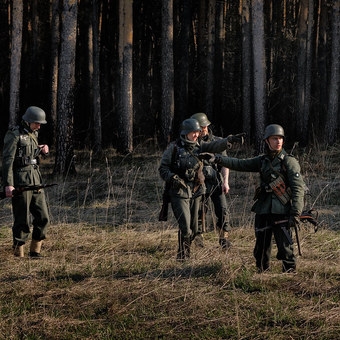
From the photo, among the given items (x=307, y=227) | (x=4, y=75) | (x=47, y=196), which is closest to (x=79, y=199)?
(x=47, y=196)

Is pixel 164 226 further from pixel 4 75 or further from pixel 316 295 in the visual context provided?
pixel 4 75

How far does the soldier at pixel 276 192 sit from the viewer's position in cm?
544

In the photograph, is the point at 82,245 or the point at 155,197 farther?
the point at 155,197

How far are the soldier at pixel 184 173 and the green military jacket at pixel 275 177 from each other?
0.82m

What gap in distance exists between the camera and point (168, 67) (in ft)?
55.5

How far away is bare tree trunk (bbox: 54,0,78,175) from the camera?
41.9 ft

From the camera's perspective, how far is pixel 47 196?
10.8m

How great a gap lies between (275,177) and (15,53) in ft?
40.6

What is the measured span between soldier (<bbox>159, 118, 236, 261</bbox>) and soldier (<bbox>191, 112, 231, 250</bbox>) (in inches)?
21.3

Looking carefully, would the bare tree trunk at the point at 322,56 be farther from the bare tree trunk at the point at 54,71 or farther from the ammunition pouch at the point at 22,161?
the ammunition pouch at the point at 22,161

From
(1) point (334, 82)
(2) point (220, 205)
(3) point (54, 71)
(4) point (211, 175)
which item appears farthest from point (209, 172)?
(3) point (54, 71)

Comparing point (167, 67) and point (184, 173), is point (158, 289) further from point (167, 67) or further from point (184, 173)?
point (167, 67)

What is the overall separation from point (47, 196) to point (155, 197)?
2259mm

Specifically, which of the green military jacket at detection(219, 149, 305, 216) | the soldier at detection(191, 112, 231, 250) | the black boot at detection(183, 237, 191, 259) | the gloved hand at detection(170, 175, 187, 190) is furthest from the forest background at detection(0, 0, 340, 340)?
the gloved hand at detection(170, 175, 187, 190)
